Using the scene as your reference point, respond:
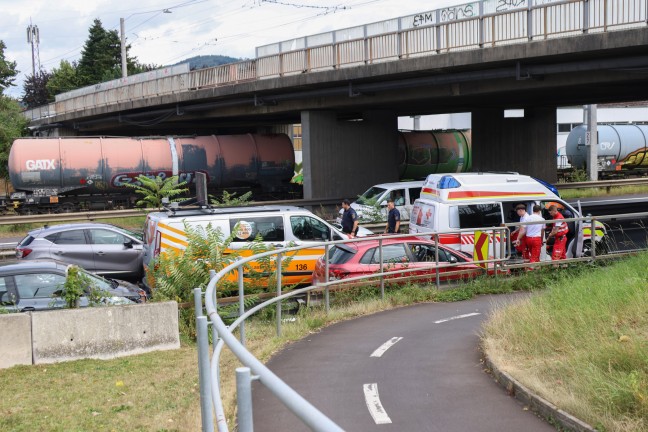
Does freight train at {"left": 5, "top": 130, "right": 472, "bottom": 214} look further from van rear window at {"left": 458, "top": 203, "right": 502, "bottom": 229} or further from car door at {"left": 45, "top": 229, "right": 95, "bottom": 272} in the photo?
van rear window at {"left": 458, "top": 203, "right": 502, "bottom": 229}

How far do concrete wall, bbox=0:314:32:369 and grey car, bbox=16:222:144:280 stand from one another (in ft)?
25.9

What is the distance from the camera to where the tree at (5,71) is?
80.6m

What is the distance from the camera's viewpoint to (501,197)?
18.1 m

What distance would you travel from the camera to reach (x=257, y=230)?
16.8 meters

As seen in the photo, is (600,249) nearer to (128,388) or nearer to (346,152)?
(128,388)

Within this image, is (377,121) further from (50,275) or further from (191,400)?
(191,400)

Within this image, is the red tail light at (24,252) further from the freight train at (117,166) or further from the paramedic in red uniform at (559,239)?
the freight train at (117,166)

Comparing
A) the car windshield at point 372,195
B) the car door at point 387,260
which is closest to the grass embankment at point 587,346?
the car door at point 387,260

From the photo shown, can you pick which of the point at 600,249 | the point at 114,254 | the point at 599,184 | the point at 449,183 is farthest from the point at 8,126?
the point at 600,249

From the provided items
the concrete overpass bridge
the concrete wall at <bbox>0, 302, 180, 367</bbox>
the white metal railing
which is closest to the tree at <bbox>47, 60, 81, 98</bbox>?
the concrete overpass bridge

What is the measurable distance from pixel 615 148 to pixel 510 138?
13.0 metres

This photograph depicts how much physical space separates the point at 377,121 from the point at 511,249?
70.5 feet

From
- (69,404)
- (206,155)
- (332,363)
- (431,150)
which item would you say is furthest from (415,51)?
(69,404)

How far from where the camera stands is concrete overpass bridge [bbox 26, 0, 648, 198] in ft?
75.9
